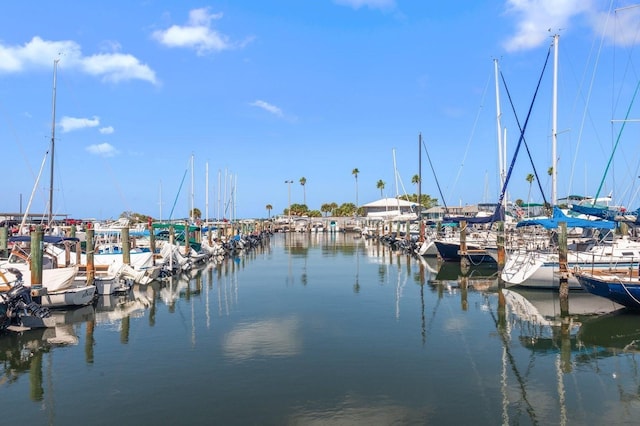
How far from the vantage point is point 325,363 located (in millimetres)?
15883

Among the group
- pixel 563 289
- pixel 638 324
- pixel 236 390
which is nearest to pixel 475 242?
pixel 563 289

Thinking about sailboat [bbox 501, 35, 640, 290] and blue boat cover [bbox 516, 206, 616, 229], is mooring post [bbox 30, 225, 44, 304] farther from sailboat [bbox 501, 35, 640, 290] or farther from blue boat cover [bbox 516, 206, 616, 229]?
blue boat cover [bbox 516, 206, 616, 229]

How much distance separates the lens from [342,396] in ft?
42.7

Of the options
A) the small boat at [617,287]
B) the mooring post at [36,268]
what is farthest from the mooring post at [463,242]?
the mooring post at [36,268]

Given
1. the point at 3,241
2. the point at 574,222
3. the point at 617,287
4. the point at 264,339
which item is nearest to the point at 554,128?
the point at 574,222

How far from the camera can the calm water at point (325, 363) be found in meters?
12.2

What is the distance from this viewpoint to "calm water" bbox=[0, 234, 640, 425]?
12164 mm

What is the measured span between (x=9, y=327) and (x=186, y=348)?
22.7 ft

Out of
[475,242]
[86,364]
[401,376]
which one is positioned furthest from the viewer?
[475,242]

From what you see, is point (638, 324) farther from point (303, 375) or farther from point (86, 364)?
point (86, 364)

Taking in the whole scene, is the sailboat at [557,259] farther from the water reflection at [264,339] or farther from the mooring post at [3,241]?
the mooring post at [3,241]

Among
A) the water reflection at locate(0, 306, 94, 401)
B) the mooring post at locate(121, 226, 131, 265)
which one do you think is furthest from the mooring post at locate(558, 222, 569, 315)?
the mooring post at locate(121, 226, 131, 265)

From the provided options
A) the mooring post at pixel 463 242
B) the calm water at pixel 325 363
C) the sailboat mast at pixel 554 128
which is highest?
the sailboat mast at pixel 554 128

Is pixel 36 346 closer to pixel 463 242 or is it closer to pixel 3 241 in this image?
pixel 3 241
